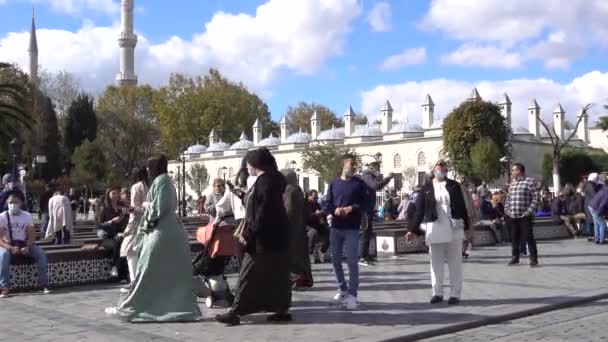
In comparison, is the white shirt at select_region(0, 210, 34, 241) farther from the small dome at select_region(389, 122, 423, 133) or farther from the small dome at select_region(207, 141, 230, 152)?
the small dome at select_region(207, 141, 230, 152)

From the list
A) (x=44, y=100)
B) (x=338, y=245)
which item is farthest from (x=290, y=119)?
(x=338, y=245)

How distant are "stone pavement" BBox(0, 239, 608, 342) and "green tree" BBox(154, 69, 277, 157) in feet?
224

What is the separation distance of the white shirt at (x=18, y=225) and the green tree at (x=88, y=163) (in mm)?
49197

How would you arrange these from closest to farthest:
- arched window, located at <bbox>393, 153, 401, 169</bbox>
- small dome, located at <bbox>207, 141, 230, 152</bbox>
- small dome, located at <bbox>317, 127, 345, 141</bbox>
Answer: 1. arched window, located at <bbox>393, 153, 401, 169</bbox>
2. small dome, located at <bbox>317, 127, 345, 141</bbox>
3. small dome, located at <bbox>207, 141, 230, 152</bbox>

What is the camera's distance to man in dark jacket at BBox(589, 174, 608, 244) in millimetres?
18239

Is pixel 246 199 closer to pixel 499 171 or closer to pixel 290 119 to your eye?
pixel 499 171

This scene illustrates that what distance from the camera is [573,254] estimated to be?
620 inches

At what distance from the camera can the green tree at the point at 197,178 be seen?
76.4 meters

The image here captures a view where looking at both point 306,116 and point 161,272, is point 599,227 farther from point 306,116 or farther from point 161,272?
point 306,116

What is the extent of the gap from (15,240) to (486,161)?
48327 millimetres

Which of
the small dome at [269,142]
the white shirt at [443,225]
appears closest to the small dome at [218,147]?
the small dome at [269,142]

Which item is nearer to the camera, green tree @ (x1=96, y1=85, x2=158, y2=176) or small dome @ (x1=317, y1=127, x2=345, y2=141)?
green tree @ (x1=96, y1=85, x2=158, y2=176)

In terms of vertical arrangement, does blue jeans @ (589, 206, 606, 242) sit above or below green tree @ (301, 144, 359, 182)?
below

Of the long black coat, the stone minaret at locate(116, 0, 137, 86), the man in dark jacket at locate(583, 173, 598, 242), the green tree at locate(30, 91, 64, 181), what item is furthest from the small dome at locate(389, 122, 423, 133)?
the long black coat
